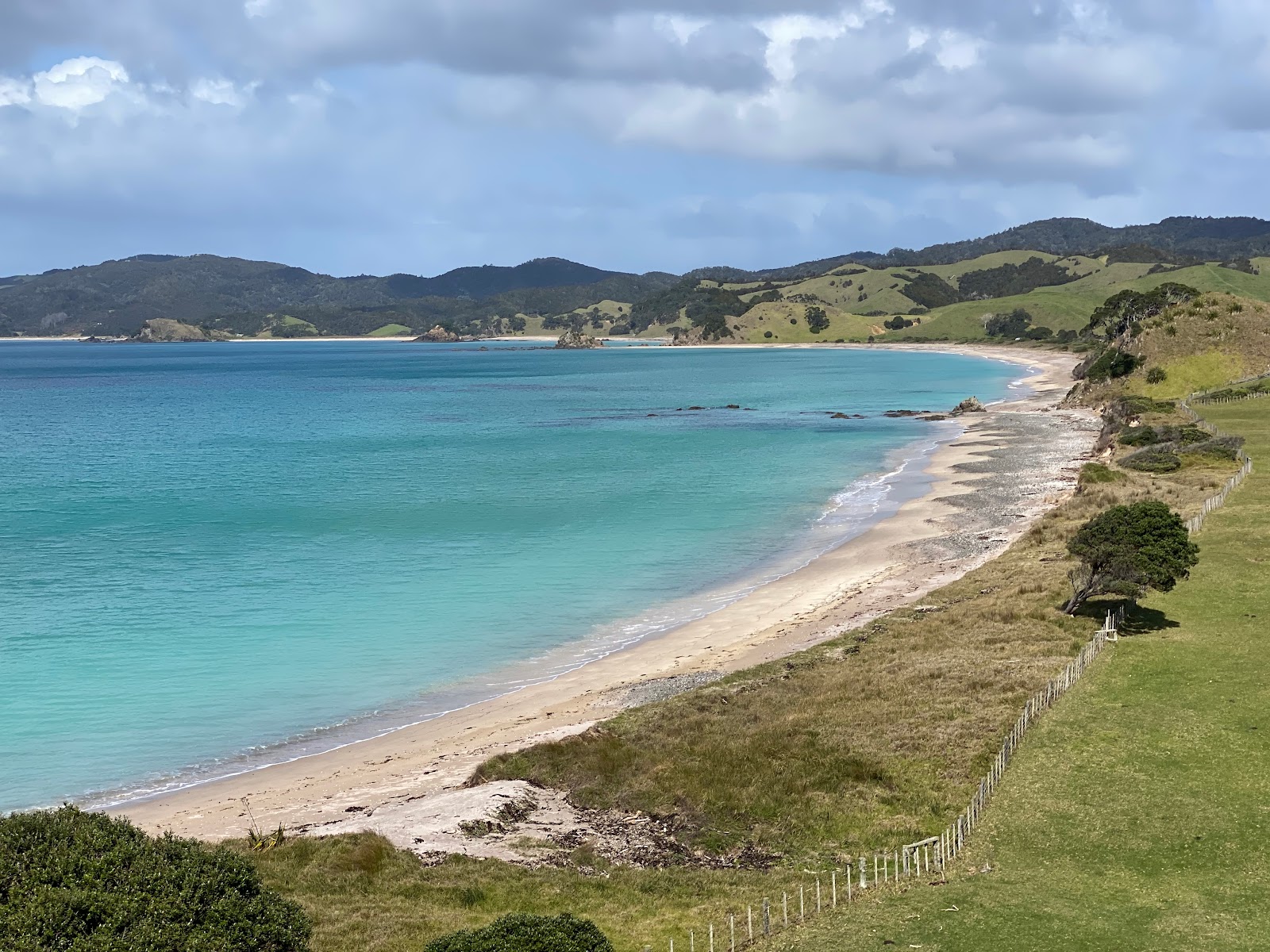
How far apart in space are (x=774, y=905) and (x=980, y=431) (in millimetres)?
88136

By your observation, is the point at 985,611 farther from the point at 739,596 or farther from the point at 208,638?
the point at 208,638

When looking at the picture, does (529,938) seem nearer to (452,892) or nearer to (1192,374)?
A: (452,892)

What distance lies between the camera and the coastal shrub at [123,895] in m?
13.5

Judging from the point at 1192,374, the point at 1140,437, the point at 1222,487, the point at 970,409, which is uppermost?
the point at 1192,374

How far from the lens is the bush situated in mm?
14742

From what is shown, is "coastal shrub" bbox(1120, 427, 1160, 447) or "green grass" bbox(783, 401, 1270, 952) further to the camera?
"coastal shrub" bbox(1120, 427, 1160, 447)

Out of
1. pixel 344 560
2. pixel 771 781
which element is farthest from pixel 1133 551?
pixel 344 560

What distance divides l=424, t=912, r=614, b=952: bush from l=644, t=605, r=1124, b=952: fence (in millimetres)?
2648

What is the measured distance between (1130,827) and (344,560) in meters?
42.3

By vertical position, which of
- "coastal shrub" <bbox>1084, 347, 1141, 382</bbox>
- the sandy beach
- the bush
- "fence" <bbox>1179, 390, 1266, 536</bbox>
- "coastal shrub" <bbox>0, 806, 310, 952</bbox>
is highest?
"coastal shrub" <bbox>1084, 347, 1141, 382</bbox>

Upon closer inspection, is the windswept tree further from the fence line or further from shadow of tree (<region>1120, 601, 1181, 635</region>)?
the fence line

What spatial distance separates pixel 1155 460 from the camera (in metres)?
65.0

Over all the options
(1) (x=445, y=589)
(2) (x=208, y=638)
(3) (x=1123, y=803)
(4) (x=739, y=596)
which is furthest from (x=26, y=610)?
(3) (x=1123, y=803)

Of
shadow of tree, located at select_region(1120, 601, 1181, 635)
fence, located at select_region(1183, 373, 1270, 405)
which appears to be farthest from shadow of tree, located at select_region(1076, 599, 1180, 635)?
fence, located at select_region(1183, 373, 1270, 405)
